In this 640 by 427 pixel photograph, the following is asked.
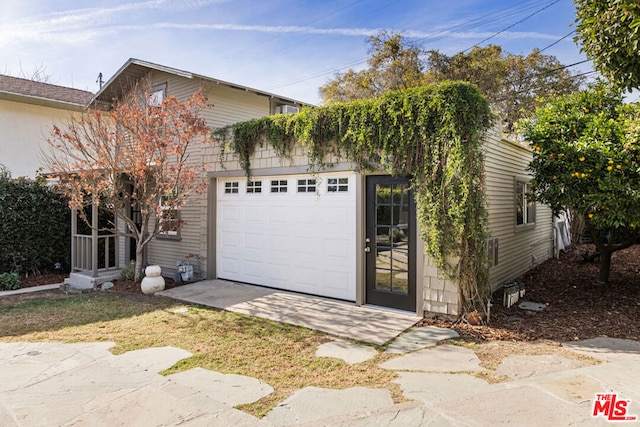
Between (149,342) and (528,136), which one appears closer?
(149,342)

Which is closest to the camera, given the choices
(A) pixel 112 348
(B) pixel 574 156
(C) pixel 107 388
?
(C) pixel 107 388

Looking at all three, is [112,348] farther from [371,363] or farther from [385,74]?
[385,74]

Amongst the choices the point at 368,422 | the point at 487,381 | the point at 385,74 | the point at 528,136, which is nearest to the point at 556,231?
the point at 528,136

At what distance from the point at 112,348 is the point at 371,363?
3.13 metres

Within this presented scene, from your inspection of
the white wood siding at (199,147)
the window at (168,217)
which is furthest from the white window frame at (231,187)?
the window at (168,217)

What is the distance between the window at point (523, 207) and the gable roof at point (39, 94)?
13.8m

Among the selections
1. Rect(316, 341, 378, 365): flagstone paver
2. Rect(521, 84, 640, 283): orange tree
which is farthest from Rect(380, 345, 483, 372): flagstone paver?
Rect(521, 84, 640, 283): orange tree

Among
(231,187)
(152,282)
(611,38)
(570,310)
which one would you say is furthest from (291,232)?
(611,38)

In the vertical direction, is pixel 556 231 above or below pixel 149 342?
above

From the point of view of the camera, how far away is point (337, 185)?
6703mm

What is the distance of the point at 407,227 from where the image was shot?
5.84 metres

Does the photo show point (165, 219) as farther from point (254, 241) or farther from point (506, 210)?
point (506, 210)

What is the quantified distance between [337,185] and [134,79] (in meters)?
7.49

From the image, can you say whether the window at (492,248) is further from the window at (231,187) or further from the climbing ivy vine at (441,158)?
the window at (231,187)
